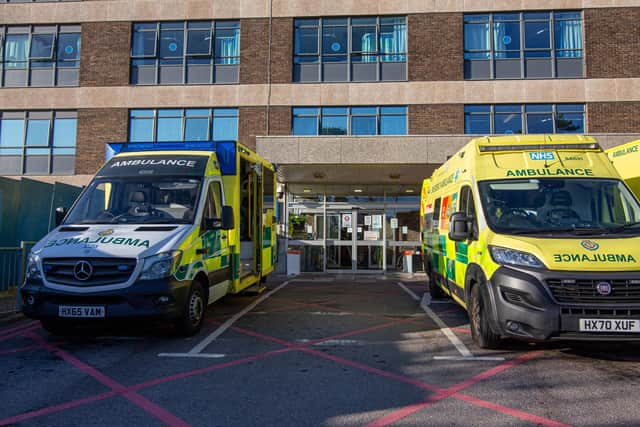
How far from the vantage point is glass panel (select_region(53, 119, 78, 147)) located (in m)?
17.6

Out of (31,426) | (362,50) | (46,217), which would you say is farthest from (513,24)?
(31,426)

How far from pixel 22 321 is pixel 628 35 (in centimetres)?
1967

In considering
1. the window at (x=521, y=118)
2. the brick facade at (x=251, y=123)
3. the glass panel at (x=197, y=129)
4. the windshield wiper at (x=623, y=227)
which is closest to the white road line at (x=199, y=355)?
the windshield wiper at (x=623, y=227)

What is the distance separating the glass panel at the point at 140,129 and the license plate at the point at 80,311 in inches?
511

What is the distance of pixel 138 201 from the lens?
668cm

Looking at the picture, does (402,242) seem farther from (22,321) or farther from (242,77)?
(22,321)

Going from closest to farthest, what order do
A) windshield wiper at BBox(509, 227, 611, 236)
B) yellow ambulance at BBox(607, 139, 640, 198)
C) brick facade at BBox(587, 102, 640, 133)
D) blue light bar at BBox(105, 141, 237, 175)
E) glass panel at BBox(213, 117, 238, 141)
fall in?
windshield wiper at BBox(509, 227, 611, 236), yellow ambulance at BBox(607, 139, 640, 198), blue light bar at BBox(105, 141, 237, 175), brick facade at BBox(587, 102, 640, 133), glass panel at BBox(213, 117, 238, 141)

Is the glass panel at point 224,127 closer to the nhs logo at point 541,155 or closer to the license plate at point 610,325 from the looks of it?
the nhs logo at point 541,155

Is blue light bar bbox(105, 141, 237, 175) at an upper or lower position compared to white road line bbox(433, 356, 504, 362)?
upper

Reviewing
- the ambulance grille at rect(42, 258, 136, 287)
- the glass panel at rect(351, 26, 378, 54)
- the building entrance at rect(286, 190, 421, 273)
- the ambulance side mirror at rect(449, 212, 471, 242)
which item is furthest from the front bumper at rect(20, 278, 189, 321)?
the glass panel at rect(351, 26, 378, 54)

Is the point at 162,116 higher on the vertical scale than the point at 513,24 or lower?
Result: lower

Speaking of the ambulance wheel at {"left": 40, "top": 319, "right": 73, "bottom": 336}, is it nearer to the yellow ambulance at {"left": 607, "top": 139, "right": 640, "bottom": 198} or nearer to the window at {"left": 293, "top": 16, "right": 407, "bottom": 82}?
the yellow ambulance at {"left": 607, "top": 139, "right": 640, "bottom": 198}

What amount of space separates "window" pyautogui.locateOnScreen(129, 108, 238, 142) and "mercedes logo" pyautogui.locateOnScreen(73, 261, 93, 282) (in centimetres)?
1206

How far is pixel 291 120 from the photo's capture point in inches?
657
